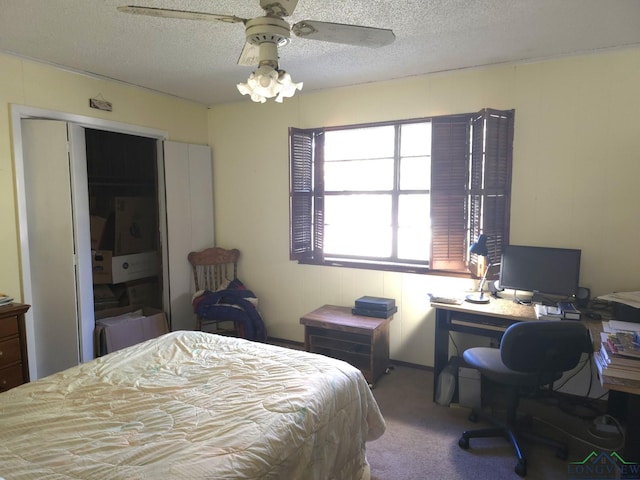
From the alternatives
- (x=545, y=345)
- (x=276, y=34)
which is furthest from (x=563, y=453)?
(x=276, y=34)

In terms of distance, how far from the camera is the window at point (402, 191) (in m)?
3.12

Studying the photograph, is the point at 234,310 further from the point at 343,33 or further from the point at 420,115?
the point at 343,33

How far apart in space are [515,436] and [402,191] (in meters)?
2.06

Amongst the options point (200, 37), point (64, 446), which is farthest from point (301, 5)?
point (64, 446)

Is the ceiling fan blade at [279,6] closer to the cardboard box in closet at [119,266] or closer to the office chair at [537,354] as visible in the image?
the office chair at [537,354]

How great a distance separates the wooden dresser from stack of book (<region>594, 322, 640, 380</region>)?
3314mm

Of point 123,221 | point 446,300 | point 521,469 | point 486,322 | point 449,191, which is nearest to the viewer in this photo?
point 521,469

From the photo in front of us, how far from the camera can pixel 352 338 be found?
3.45m

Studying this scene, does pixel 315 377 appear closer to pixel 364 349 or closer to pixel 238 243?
pixel 364 349

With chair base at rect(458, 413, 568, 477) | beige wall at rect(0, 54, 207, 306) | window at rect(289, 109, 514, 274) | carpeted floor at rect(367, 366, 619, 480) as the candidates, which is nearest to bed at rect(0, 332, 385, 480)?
carpeted floor at rect(367, 366, 619, 480)

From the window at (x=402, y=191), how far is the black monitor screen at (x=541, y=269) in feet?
0.59

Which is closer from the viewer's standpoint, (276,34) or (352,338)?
(276,34)

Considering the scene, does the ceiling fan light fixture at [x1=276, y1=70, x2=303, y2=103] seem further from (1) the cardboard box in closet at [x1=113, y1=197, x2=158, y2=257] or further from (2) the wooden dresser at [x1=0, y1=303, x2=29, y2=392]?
(1) the cardboard box in closet at [x1=113, y1=197, x2=158, y2=257]

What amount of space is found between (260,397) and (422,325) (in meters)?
2.16
